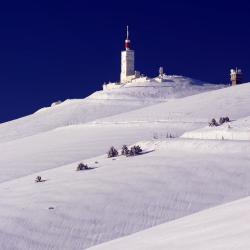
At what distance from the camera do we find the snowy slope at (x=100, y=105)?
69062mm

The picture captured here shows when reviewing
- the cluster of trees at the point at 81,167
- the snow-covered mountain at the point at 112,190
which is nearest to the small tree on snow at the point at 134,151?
the snow-covered mountain at the point at 112,190

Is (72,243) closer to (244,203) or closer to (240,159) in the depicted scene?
(244,203)

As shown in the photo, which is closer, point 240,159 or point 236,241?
point 236,241

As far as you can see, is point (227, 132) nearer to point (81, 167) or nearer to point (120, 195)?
point (81, 167)

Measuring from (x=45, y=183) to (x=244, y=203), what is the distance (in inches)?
524

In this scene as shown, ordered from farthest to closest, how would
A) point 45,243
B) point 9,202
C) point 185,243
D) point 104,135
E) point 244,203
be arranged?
point 104,135 < point 9,202 < point 45,243 < point 244,203 < point 185,243

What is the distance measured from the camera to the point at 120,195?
23.3 metres

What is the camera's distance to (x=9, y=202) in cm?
2380

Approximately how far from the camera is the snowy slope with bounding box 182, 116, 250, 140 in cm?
3023

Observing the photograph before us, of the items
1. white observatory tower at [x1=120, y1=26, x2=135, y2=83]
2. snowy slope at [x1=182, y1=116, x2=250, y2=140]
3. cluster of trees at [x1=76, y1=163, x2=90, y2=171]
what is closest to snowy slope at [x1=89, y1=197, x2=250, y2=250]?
cluster of trees at [x1=76, y1=163, x2=90, y2=171]

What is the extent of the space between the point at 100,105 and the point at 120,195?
178 feet

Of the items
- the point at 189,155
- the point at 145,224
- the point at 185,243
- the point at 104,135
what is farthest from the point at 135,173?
the point at 104,135

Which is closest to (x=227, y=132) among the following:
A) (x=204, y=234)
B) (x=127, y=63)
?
(x=204, y=234)

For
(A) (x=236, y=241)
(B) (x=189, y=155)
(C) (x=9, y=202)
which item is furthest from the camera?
(B) (x=189, y=155)
